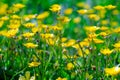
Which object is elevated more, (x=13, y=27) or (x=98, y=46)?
(x=13, y=27)

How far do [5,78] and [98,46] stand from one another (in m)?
0.75

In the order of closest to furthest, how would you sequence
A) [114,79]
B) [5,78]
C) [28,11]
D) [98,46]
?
[114,79] < [5,78] < [98,46] < [28,11]

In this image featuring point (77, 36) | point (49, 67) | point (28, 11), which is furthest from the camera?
point (28, 11)

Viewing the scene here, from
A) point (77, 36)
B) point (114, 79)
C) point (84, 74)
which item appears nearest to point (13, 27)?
point (84, 74)

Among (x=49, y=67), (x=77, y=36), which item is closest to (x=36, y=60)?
(x=49, y=67)

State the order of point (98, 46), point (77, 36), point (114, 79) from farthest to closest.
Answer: point (77, 36)
point (98, 46)
point (114, 79)

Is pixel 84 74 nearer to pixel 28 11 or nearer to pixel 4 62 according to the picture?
pixel 4 62

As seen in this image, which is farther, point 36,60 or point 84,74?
point 36,60

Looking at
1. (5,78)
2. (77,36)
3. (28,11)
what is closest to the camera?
(5,78)

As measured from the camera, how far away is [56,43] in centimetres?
294

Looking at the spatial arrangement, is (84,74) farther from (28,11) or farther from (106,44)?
(28,11)

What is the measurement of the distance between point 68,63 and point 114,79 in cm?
47

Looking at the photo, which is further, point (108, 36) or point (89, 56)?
point (108, 36)

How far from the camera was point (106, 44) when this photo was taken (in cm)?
291
